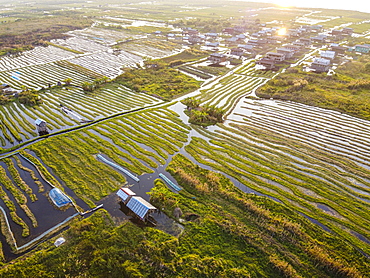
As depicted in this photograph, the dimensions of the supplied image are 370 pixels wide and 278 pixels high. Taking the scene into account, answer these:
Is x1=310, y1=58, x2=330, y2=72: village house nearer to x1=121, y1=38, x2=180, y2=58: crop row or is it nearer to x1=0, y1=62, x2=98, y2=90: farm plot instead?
x1=121, y1=38, x2=180, y2=58: crop row

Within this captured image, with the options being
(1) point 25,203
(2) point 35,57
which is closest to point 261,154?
(1) point 25,203

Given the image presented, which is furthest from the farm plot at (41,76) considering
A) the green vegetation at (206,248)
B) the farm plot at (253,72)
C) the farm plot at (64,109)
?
the green vegetation at (206,248)

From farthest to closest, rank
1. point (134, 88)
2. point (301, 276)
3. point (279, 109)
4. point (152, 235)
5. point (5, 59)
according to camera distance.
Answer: point (5, 59), point (134, 88), point (279, 109), point (152, 235), point (301, 276)

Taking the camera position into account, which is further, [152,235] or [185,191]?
[185,191]

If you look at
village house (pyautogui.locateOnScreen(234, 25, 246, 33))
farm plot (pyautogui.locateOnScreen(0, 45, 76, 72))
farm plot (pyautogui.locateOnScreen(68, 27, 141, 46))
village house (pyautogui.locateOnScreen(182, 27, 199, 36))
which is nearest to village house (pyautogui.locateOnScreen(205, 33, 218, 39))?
village house (pyautogui.locateOnScreen(182, 27, 199, 36))

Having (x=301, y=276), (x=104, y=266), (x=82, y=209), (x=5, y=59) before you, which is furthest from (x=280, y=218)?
(x=5, y=59)

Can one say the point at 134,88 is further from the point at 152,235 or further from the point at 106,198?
the point at 152,235
